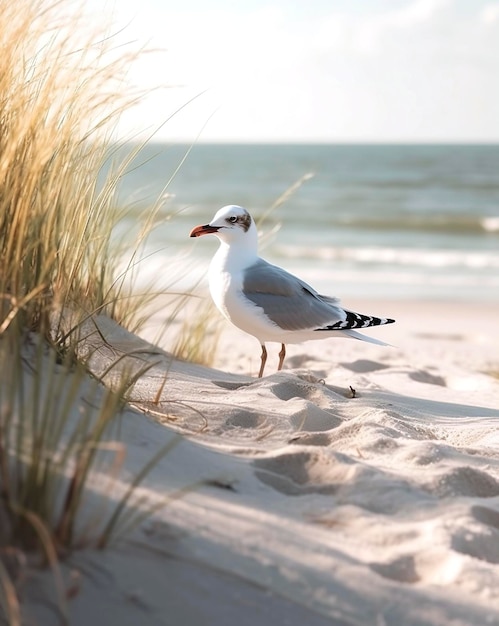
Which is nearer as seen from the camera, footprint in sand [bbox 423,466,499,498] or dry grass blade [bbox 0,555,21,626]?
dry grass blade [bbox 0,555,21,626]

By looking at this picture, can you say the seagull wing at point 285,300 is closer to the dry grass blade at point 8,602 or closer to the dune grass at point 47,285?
the dune grass at point 47,285

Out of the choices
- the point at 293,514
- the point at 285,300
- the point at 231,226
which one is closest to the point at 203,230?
the point at 231,226

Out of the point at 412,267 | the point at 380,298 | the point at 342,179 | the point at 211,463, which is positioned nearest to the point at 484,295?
the point at 380,298

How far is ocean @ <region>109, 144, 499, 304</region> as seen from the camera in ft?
38.0

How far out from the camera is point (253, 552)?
192 cm

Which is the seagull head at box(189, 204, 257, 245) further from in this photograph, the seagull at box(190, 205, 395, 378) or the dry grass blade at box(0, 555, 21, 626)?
the dry grass blade at box(0, 555, 21, 626)

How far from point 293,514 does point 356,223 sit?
19.8 metres

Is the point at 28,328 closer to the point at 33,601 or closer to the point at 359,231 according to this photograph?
the point at 33,601

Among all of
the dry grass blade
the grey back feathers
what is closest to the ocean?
the grey back feathers

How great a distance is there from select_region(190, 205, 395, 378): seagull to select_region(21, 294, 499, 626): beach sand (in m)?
0.35

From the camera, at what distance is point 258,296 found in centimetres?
414

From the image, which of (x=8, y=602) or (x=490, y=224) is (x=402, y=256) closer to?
(x=490, y=224)

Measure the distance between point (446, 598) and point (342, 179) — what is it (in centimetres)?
3414

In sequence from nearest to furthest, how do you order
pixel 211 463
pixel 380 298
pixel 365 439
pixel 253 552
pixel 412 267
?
pixel 253 552, pixel 211 463, pixel 365 439, pixel 380 298, pixel 412 267
